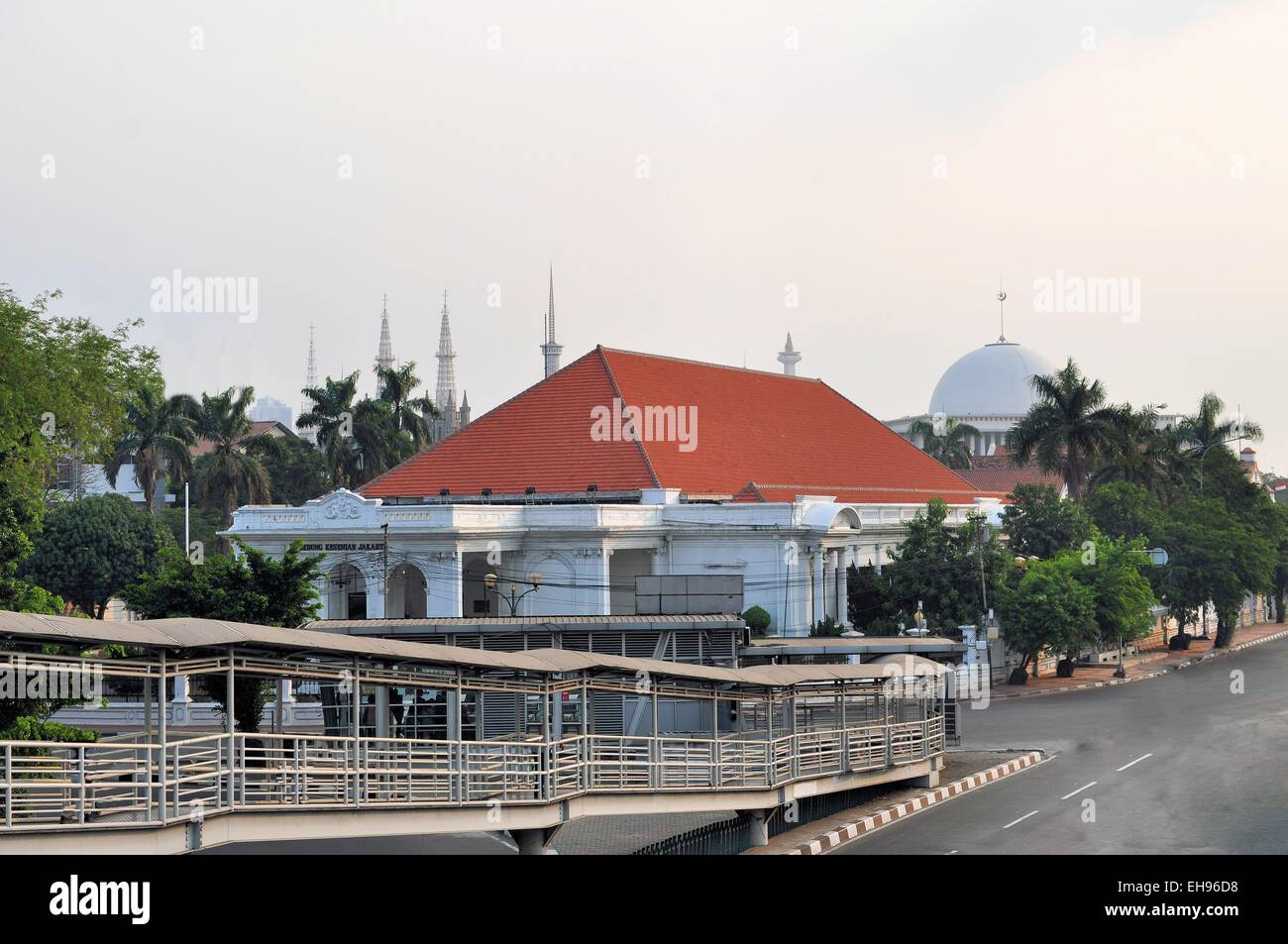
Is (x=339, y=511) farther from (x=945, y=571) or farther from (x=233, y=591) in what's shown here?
(x=945, y=571)

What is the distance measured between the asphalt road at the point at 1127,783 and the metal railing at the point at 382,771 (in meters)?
1.64

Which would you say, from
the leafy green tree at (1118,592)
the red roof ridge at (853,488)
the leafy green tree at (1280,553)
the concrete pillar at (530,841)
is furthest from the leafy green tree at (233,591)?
the leafy green tree at (1280,553)

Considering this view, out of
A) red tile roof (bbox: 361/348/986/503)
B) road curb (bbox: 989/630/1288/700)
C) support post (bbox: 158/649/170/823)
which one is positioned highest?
red tile roof (bbox: 361/348/986/503)

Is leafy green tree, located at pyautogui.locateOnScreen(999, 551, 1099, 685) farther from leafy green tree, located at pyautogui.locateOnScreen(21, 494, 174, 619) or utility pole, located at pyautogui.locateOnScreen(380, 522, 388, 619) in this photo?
leafy green tree, located at pyautogui.locateOnScreen(21, 494, 174, 619)

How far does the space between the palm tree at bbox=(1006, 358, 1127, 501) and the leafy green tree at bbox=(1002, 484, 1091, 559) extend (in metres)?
11.8

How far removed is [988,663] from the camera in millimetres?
46875

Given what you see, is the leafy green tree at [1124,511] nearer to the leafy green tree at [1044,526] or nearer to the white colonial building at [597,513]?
the leafy green tree at [1044,526]

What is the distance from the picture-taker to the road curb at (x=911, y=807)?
23.1 metres

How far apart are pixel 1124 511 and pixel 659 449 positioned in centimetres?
1978

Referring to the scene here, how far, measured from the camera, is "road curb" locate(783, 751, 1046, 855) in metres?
23.1

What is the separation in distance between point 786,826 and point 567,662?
7.09 meters

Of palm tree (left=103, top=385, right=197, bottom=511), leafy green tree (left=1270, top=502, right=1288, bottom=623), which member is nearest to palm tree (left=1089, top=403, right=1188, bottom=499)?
leafy green tree (left=1270, top=502, right=1288, bottom=623)

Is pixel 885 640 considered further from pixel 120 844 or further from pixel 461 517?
pixel 461 517
